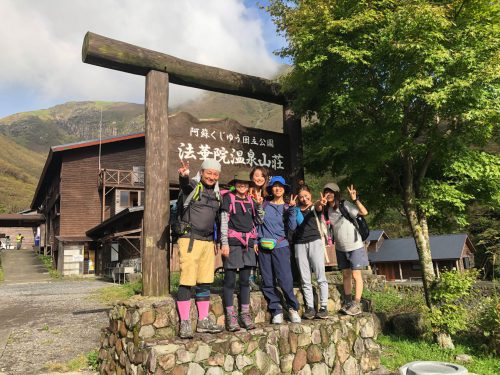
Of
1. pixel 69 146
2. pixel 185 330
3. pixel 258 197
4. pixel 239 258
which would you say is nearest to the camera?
pixel 185 330

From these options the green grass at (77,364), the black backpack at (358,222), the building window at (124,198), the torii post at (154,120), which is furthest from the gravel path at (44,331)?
the building window at (124,198)

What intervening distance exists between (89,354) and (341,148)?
5.25 m

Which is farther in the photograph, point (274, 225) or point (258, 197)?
point (258, 197)

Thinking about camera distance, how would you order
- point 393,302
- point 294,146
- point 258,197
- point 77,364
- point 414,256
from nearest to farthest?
point 258,197 < point 77,364 < point 294,146 < point 393,302 < point 414,256

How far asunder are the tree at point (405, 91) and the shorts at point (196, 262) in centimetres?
319

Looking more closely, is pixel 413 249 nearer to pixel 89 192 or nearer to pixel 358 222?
pixel 89 192

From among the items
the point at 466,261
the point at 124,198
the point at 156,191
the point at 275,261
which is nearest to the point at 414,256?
the point at 466,261

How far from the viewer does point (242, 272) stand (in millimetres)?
4336

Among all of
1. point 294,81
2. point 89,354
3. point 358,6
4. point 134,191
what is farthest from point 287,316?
point 134,191

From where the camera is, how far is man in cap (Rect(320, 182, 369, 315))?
5227 mm

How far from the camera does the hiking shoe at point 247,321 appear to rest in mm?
4234

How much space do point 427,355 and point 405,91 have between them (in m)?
4.39

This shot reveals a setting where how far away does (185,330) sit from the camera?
12.9 ft

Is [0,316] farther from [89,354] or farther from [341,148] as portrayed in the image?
[341,148]
